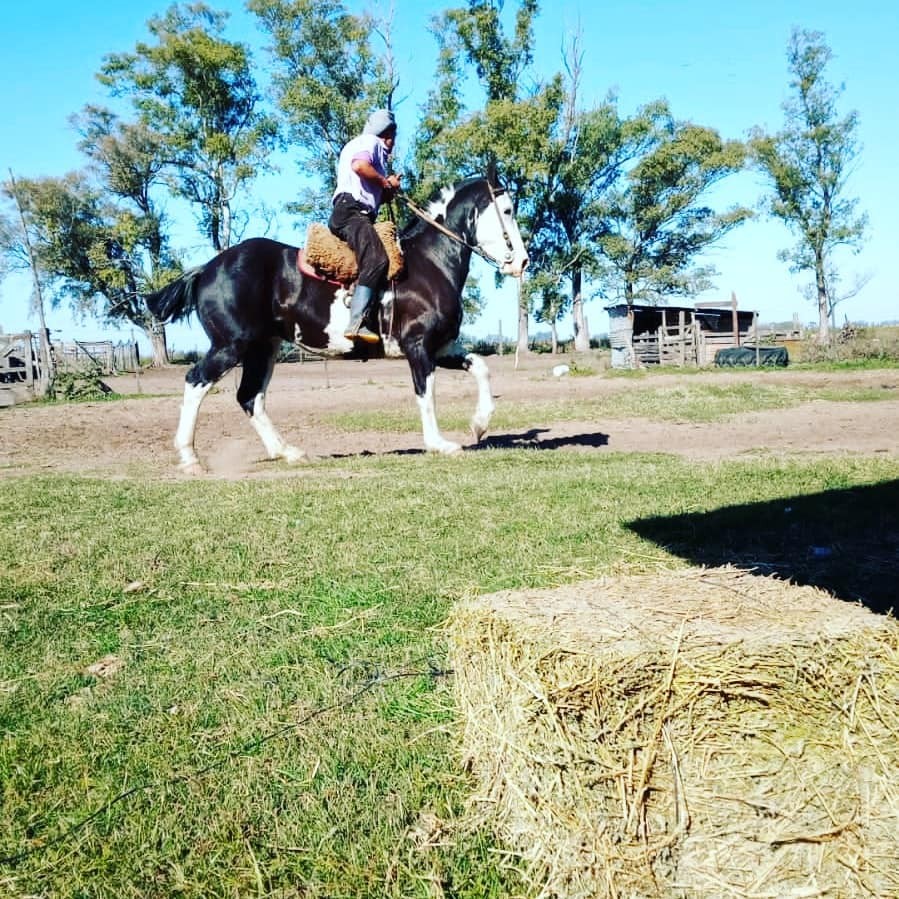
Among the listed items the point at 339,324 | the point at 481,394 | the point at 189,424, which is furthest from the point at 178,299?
the point at 481,394

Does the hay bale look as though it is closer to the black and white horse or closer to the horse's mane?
the black and white horse

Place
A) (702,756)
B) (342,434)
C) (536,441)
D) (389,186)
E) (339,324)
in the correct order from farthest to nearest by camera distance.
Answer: (342,434) < (536,441) < (339,324) < (389,186) < (702,756)

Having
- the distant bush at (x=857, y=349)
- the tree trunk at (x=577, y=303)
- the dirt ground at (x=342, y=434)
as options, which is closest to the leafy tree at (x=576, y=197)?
the tree trunk at (x=577, y=303)

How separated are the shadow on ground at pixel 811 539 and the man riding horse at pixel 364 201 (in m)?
4.75

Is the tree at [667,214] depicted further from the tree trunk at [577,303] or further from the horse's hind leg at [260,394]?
the horse's hind leg at [260,394]

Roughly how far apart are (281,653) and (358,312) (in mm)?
6141

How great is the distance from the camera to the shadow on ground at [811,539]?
161 inches

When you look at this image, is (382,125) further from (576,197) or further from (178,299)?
(576,197)

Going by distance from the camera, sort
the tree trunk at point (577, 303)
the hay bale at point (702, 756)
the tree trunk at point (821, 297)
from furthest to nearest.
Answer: the tree trunk at point (577, 303)
the tree trunk at point (821, 297)
the hay bale at point (702, 756)

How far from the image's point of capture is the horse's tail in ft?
Result: 31.4

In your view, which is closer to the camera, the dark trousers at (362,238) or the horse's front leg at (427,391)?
the dark trousers at (362,238)

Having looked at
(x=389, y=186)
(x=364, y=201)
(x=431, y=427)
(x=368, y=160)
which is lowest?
(x=431, y=427)

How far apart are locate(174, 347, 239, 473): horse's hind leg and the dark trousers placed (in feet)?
5.92

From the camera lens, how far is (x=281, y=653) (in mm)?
3465
